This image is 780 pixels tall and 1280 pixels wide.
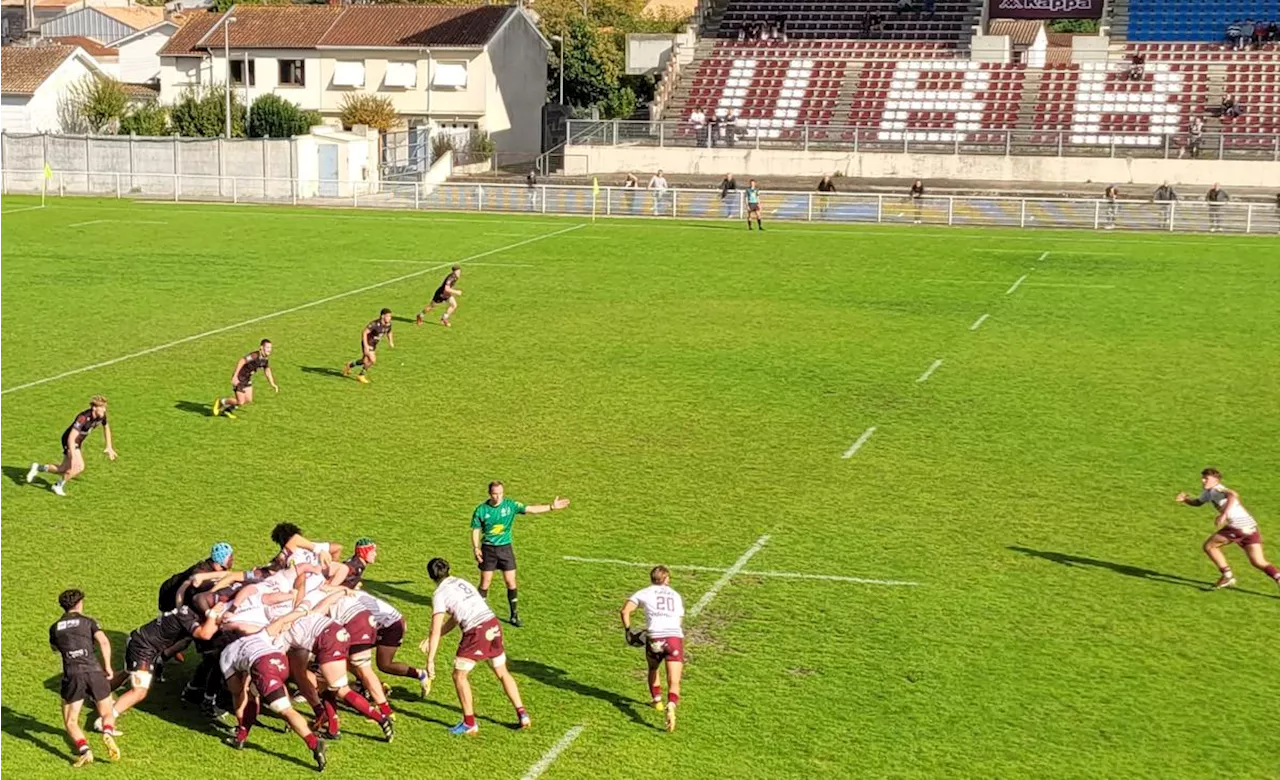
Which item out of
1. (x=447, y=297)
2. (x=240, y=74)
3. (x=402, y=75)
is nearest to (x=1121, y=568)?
(x=447, y=297)

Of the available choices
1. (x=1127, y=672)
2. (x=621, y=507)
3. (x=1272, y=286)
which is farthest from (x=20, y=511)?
(x=1272, y=286)

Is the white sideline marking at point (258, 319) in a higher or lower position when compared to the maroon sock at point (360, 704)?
higher

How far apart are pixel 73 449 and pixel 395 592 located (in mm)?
6169

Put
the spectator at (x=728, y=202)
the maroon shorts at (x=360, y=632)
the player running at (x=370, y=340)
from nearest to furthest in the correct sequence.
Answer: the maroon shorts at (x=360, y=632) < the player running at (x=370, y=340) < the spectator at (x=728, y=202)

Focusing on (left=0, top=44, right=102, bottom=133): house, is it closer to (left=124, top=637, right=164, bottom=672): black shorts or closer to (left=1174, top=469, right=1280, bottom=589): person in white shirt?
(left=124, top=637, right=164, bottom=672): black shorts

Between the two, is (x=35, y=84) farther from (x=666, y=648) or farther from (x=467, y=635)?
(x=666, y=648)

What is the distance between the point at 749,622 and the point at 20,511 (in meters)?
9.84

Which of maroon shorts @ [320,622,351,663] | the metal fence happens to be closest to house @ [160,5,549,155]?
the metal fence

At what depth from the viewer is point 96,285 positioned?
130 ft

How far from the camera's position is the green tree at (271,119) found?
248 ft

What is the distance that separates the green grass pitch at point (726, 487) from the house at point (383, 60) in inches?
1583

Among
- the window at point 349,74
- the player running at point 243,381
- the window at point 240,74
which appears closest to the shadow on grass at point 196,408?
the player running at point 243,381

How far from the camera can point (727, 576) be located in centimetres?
1825

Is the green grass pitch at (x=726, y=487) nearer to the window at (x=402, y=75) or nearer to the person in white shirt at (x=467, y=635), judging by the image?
the person in white shirt at (x=467, y=635)
